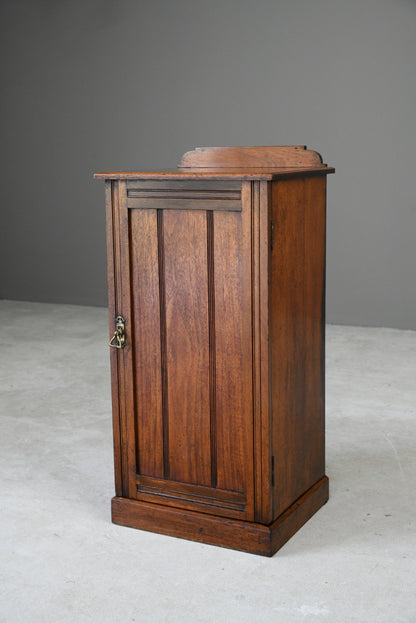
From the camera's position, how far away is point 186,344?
2.70 meters

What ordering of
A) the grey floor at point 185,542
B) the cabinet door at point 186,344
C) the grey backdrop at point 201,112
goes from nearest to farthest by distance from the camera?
the grey floor at point 185,542
the cabinet door at point 186,344
the grey backdrop at point 201,112

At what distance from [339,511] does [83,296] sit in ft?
15.4

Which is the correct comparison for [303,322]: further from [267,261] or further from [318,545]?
[318,545]

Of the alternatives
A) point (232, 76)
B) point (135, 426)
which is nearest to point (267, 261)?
point (135, 426)

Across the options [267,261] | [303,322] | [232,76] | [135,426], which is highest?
[232,76]

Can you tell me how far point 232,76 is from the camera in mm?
6379

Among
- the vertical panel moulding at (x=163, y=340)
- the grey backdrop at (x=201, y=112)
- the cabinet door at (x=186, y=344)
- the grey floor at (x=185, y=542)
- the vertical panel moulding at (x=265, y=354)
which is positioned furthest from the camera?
the grey backdrop at (x=201, y=112)

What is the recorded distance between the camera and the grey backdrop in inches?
235

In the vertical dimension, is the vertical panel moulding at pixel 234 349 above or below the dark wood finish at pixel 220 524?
above

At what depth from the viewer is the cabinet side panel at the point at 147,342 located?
270 centimetres

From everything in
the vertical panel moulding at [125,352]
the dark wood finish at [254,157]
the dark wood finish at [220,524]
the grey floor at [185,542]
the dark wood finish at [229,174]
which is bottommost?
the grey floor at [185,542]

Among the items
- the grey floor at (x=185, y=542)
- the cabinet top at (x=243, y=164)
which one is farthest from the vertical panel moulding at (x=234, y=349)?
the grey floor at (x=185, y=542)

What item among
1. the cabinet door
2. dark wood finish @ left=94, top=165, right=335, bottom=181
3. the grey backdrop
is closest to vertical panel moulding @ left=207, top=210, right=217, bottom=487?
the cabinet door

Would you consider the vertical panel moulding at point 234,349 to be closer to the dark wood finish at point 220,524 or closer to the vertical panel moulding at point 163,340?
the dark wood finish at point 220,524
